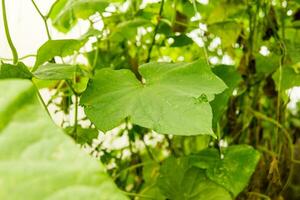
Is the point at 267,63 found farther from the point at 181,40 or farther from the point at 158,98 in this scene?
the point at 158,98

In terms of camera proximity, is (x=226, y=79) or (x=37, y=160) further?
(x=226, y=79)

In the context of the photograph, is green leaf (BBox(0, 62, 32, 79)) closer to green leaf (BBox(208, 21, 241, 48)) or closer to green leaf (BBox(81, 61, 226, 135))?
green leaf (BBox(81, 61, 226, 135))

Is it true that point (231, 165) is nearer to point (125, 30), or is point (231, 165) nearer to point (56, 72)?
point (56, 72)

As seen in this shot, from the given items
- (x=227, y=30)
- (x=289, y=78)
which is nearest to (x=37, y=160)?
(x=289, y=78)

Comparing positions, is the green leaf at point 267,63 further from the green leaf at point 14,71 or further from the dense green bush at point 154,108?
the green leaf at point 14,71

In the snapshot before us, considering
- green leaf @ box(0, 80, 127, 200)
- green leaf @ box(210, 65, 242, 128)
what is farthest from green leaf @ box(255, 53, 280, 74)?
green leaf @ box(0, 80, 127, 200)

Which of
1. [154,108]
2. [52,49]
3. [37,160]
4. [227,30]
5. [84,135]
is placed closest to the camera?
[37,160]

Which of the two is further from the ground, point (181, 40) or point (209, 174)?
point (181, 40)

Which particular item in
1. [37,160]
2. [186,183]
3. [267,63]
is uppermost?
[37,160]

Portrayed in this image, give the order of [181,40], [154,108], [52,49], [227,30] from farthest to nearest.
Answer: [227,30]
[181,40]
[52,49]
[154,108]
